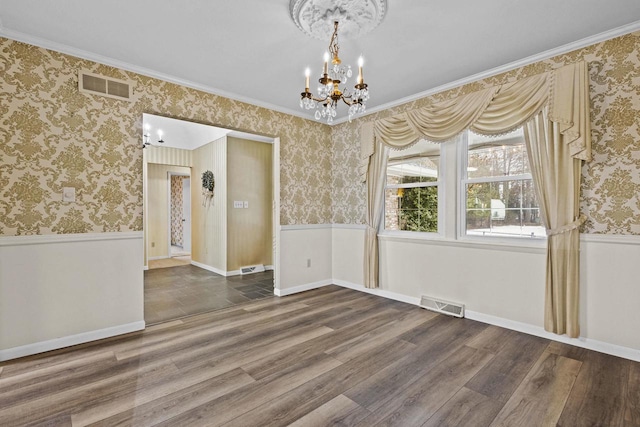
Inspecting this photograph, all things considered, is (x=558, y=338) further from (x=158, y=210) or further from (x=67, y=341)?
(x=158, y=210)

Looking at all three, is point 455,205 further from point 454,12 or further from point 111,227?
point 111,227

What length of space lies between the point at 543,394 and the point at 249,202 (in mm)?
5157

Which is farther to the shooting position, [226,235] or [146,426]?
[226,235]

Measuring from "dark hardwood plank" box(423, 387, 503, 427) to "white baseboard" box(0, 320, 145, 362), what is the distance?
9.39 ft

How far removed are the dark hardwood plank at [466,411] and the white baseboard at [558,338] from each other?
1.35 m

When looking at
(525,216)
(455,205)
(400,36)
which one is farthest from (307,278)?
(400,36)

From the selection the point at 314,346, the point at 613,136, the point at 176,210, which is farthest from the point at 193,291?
the point at 176,210

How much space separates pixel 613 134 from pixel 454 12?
172 cm

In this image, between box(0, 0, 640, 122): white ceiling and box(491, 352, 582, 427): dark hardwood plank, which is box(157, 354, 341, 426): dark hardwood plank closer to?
box(491, 352, 582, 427): dark hardwood plank

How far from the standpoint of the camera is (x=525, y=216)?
3.11 m

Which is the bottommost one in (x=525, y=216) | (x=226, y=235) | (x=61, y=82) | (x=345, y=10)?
(x=226, y=235)

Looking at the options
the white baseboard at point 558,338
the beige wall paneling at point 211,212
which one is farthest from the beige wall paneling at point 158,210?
the white baseboard at point 558,338

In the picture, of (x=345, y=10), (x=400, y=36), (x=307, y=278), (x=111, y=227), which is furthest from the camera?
(x=307, y=278)

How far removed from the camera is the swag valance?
2619 mm
